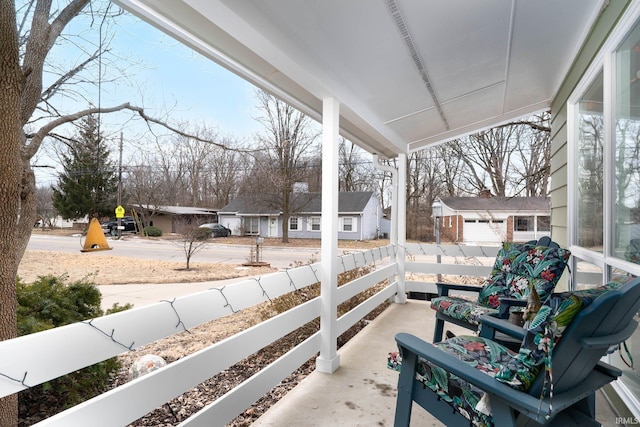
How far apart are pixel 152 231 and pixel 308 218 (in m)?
3.83

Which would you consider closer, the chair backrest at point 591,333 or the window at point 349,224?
the chair backrest at point 591,333

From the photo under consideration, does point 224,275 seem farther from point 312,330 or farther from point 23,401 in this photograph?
point 23,401

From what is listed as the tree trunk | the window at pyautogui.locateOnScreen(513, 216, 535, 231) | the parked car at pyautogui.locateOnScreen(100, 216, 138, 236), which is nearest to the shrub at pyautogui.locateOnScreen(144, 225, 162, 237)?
the parked car at pyautogui.locateOnScreen(100, 216, 138, 236)

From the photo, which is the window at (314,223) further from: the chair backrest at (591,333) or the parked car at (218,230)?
the chair backrest at (591,333)

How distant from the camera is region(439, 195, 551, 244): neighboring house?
22.9 ft

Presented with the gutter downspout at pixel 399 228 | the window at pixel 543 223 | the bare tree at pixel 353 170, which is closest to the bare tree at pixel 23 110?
the gutter downspout at pixel 399 228

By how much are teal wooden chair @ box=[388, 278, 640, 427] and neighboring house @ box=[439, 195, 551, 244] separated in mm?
5786

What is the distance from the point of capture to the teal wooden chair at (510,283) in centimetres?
257

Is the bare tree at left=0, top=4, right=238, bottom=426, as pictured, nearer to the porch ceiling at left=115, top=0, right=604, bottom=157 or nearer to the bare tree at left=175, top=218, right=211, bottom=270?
the porch ceiling at left=115, top=0, right=604, bottom=157

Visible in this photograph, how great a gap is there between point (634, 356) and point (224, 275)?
12.0 feet

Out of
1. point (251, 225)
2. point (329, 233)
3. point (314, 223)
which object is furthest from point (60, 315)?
point (314, 223)

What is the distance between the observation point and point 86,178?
2.11 metres

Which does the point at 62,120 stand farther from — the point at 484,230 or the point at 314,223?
the point at 484,230

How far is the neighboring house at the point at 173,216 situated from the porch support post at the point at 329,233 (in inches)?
55.4
